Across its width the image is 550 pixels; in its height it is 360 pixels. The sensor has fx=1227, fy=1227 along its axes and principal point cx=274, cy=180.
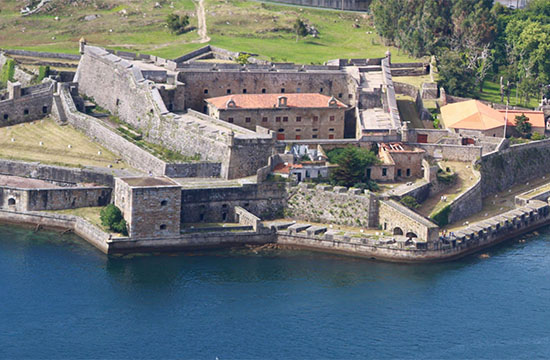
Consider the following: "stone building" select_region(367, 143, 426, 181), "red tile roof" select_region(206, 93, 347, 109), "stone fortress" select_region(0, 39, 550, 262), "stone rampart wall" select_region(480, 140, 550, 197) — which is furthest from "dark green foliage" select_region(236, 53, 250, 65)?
"stone rampart wall" select_region(480, 140, 550, 197)

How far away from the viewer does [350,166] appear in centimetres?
10669

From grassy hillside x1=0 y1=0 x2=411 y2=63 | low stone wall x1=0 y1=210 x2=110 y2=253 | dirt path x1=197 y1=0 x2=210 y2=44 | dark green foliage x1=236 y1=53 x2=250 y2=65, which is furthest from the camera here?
dirt path x1=197 y1=0 x2=210 y2=44

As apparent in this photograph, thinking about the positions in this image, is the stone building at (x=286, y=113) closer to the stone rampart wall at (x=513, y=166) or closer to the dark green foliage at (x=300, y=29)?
the stone rampart wall at (x=513, y=166)

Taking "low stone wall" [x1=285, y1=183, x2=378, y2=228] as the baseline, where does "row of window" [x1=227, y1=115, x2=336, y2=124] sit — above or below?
above

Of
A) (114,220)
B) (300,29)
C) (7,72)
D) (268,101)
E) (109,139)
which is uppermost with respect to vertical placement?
(300,29)

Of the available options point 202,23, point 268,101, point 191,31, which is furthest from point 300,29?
point 268,101

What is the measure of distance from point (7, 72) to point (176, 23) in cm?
2546

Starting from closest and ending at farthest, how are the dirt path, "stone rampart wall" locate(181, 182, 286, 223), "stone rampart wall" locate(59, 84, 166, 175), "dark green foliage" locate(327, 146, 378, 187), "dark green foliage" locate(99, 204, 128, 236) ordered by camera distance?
"dark green foliage" locate(99, 204, 128, 236) → "stone rampart wall" locate(181, 182, 286, 223) → "dark green foliage" locate(327, 146, 378, 187) → "stone rampart wall" locate(59, 84, 166, 175) → the dirt path

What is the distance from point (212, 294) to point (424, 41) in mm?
62288

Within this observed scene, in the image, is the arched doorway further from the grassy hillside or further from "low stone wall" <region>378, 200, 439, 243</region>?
the grassy hillside

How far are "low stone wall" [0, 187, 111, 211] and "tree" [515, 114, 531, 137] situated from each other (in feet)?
144

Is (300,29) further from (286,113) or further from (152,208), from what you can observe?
(152,208)

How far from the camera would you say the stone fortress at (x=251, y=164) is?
100 m

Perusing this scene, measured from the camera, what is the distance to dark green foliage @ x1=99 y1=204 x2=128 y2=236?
98188 mm
